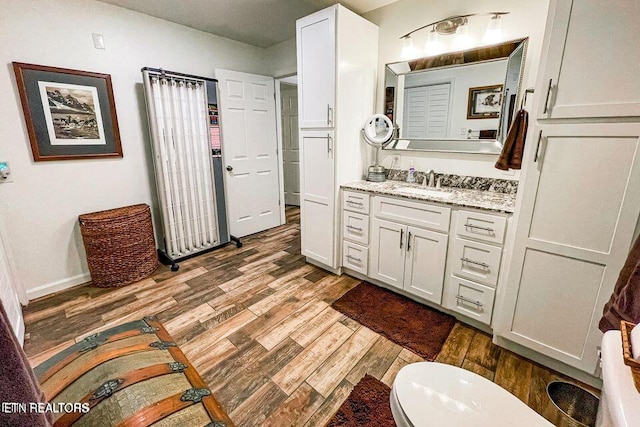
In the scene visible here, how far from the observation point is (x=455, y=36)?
7.38 ft

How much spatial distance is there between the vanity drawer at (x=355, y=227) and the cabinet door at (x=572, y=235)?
3.67 feet

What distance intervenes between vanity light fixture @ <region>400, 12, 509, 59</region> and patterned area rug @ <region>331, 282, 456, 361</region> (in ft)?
6.83

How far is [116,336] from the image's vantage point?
116cm

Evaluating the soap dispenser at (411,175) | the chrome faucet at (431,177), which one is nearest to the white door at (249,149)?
the soap dispenser at (411,175)


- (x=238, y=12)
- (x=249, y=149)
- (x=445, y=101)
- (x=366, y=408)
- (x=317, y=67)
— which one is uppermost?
(x=238, y=12)

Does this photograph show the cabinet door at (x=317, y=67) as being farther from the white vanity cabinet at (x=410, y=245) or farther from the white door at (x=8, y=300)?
the white door at (x=8, y=300)

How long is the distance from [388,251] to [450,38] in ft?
5.89

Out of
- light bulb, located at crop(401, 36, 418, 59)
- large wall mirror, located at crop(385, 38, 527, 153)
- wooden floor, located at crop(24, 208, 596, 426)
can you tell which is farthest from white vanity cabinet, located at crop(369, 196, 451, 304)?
light bulb, located at crop(401, 36, 418, 59)

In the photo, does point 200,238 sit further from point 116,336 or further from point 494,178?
point 494,178

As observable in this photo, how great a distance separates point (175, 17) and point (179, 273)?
2.51 m

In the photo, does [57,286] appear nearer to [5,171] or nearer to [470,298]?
[5,171]

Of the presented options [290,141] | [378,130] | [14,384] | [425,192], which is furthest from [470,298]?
[290,141]

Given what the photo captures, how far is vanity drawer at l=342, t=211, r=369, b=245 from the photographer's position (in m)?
2.50

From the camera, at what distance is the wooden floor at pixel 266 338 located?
1516mm
